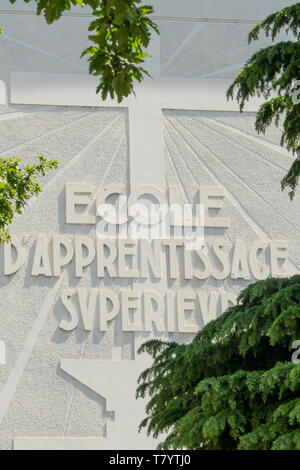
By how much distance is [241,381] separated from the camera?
7727mm

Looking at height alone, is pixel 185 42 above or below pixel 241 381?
above

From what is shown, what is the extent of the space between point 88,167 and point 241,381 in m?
8.86

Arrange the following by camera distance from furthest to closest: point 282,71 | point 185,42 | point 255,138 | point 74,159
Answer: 1. point 185,42
2. point 255,138
3. point 74,159
4. point 282,71

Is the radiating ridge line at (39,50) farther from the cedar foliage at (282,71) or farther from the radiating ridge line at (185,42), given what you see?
the cedar foliage at (282,71)

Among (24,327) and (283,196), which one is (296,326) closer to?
(24,327)

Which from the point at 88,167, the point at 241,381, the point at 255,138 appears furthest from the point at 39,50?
the point at 241,381

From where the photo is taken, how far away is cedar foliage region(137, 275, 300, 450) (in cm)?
736

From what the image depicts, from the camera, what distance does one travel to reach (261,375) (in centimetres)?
761

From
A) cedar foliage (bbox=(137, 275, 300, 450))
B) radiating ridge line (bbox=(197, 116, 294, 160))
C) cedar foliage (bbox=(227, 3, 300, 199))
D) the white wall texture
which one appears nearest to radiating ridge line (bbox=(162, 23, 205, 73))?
the white wall texture

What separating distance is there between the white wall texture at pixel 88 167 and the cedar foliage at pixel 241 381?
19.2ft

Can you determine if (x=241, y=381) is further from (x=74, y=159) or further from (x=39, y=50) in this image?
(x=39, y=50)

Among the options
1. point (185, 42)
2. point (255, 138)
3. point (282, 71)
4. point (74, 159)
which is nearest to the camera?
point (282, 71)

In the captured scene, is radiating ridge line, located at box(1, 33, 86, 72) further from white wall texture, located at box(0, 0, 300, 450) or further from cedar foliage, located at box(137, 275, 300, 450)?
cedar foliage, located at box(137, 275, 300, 450)

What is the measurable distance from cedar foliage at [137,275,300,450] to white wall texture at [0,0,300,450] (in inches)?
231
